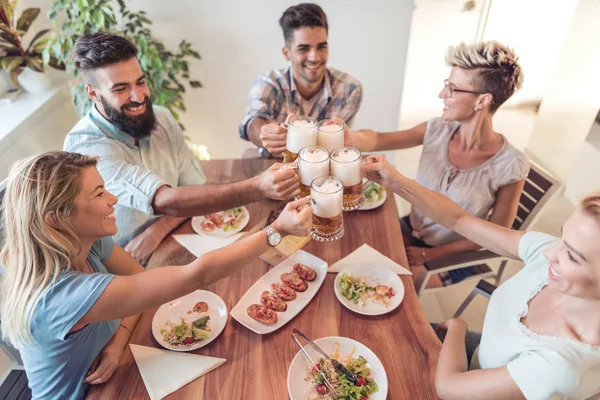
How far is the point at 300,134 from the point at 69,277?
97 cm

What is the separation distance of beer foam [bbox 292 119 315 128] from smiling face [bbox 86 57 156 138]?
99cm

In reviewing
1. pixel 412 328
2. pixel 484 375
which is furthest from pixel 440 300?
pixel 484 375

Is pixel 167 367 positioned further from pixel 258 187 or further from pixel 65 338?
pixel 258 187

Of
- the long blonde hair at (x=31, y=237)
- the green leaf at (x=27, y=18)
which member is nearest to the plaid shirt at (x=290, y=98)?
the long blonde hair at (x=31, y=237)

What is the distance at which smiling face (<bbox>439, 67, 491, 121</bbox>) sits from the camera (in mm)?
2049

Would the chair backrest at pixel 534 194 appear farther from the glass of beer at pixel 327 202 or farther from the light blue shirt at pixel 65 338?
the light blue shirt at pixel 65 338

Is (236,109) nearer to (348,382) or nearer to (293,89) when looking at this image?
(293,89)

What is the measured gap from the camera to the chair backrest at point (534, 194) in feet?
7.06

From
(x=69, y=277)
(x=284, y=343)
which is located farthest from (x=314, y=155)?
(x=69, y=277)

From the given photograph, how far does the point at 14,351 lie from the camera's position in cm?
230

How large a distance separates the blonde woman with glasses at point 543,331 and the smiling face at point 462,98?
847 millimetres

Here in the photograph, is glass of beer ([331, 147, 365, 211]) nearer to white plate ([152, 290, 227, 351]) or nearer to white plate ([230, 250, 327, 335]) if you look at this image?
white plate ([230, 250, 327, 335])

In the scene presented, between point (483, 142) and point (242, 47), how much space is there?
2393 mm

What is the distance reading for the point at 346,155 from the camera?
4.98 feet
